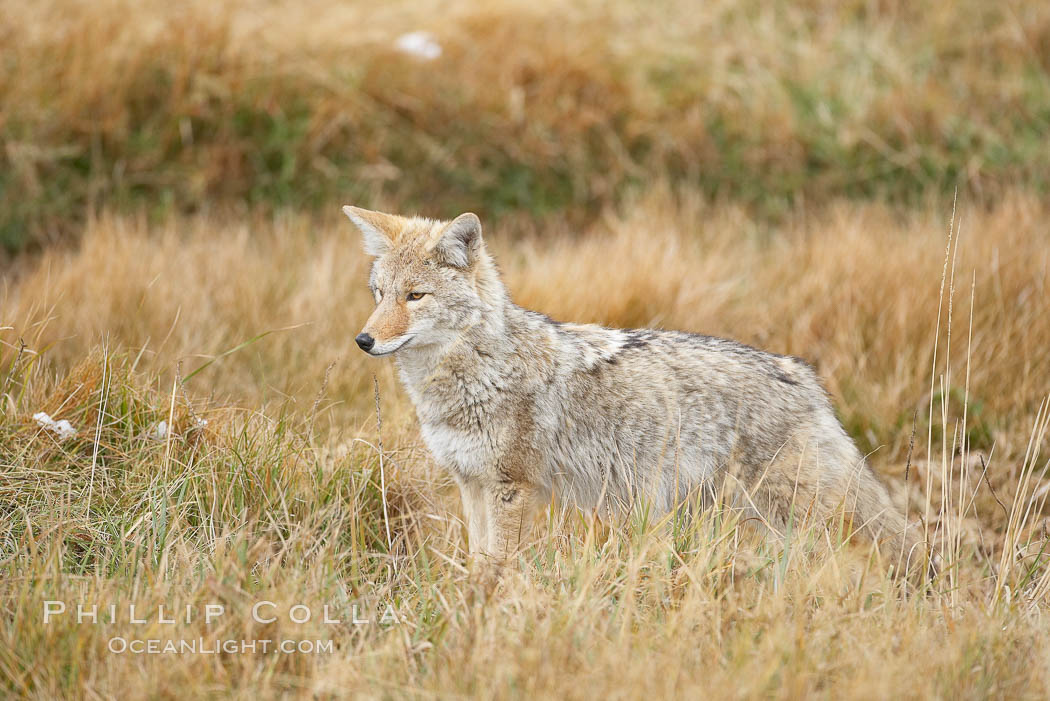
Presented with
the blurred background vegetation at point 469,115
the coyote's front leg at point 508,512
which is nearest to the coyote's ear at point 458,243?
the coyote's front leg at point 508,512

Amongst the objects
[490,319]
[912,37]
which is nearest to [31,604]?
[490,319]

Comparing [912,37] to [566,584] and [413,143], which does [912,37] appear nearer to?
[413,143]

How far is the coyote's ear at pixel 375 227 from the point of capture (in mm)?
4453

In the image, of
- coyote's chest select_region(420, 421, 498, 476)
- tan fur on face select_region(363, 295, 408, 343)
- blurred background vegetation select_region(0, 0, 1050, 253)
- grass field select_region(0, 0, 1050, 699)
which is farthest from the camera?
blurred background vegetation select_region(0, 0, 1050, 253)

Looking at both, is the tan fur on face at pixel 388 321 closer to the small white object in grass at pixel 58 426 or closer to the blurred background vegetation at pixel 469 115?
the small white object in grass at pixel 58 426

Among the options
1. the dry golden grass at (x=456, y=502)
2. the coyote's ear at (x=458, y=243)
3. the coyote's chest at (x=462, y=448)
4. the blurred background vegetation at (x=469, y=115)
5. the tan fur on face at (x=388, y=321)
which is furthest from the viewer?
the blurred background vegetation at (x=469, y=115)

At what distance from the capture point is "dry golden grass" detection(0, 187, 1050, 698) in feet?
9.62

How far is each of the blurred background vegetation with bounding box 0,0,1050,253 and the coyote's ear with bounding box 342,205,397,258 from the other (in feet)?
14.1

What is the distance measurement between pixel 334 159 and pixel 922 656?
293 inches

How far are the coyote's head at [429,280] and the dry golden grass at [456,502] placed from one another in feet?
1.70

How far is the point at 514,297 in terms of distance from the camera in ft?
21.4

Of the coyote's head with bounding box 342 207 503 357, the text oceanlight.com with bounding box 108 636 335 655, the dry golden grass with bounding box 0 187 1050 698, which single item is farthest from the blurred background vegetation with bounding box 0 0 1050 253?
the text oceanlight.com with bounding box 108 636 335 655

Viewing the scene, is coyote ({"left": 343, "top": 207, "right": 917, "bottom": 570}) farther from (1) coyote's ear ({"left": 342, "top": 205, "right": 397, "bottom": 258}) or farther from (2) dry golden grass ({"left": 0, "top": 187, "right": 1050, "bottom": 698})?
(2) dry golden grass ({"left": 0, "top": 187, "right": 1050, "bottom": 698})

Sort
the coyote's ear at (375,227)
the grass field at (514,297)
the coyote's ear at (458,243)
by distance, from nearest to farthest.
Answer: the grass field at (514,297), the coyote's ear at (458,243), the coyote's ear at (375,227)
